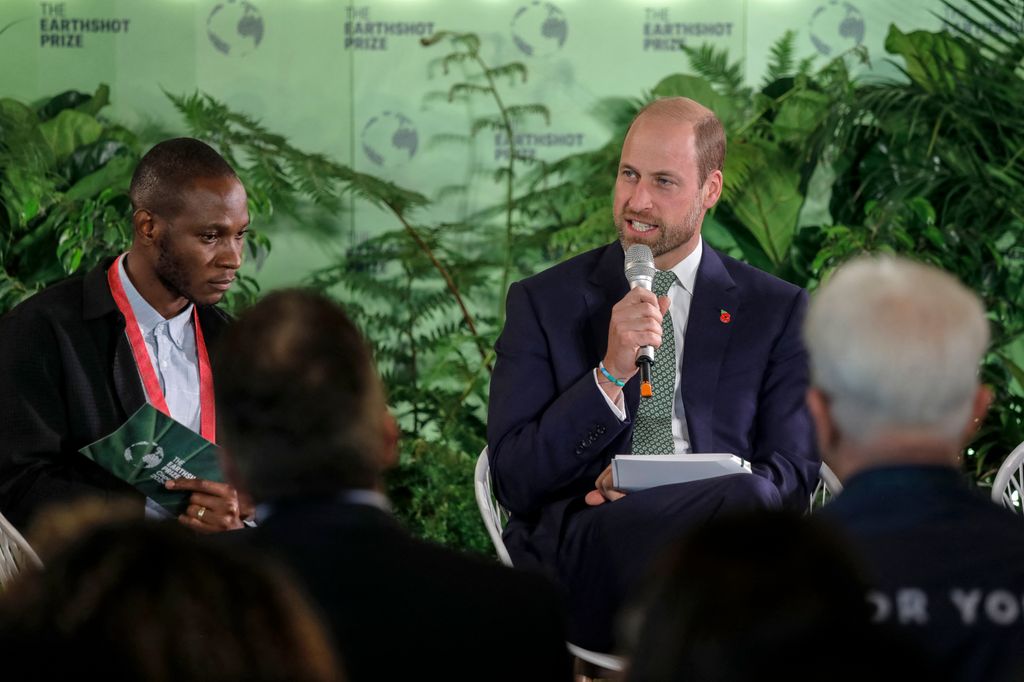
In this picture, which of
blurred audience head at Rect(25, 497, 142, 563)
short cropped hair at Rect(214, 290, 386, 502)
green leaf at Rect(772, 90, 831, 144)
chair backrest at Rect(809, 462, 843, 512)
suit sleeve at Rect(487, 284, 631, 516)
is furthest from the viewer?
green leaf at Rect(772, 90, 831, 144)

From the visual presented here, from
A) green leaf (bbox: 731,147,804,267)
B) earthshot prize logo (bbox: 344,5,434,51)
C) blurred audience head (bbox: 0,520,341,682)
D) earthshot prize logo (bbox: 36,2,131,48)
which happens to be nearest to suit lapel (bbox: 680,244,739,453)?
green leaf (bbox: 731,147,804,267)

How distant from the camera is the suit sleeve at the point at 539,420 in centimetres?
314

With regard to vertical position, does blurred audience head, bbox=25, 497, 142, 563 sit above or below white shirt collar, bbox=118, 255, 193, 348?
above

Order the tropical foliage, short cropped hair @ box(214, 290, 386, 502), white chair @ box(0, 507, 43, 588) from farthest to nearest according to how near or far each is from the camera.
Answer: the tropical foliage < white chair @ box(0, 507, 43, 588) < short cropped hair @ box(214, 290, 386, 502)

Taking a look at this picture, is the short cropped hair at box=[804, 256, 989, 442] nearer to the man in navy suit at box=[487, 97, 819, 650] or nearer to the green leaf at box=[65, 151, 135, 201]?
the man in navy suit at box=[487, 97, 819, 650]

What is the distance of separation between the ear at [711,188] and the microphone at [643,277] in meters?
0.28

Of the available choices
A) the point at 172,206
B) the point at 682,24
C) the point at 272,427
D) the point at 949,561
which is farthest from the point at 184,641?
the point at 682,24

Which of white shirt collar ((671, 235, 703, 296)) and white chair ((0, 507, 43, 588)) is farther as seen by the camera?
white shirt collar ((671, 235, 703, 296))

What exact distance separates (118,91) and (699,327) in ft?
10.8

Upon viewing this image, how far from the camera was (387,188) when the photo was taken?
5.63 metres

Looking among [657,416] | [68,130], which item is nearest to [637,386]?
[657,416]

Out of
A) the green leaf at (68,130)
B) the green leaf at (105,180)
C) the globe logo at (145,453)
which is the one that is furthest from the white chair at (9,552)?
the green leaf at (68,130)

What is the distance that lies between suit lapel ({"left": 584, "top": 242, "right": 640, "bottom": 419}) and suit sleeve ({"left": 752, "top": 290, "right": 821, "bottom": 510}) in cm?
32

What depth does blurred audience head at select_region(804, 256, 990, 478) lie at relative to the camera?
160cm
